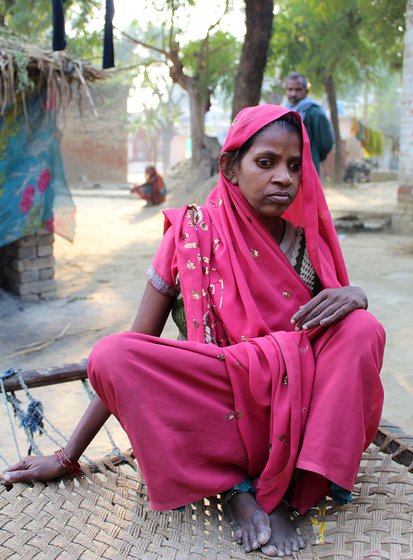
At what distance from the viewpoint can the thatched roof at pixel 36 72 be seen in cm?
532

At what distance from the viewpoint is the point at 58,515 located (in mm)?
1825

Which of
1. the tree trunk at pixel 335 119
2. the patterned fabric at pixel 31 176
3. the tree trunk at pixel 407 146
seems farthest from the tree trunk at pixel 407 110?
the tree trunk at pixel 335 119

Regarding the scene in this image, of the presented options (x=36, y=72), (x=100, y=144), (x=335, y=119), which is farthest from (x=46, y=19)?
(x=100, y=144)

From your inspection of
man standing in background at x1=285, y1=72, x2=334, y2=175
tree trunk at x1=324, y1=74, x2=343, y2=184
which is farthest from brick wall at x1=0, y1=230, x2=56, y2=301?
tree trunk at x1=324, y1=74, x2=343, y2=184

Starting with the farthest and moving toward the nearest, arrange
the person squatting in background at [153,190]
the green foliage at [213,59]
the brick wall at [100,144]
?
the brick wall at [100,144] < the person squatting in background at [153,190] < the green foliage at [213,59]

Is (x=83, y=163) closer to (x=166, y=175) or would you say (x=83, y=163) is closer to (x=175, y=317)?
(x=166, y=175)

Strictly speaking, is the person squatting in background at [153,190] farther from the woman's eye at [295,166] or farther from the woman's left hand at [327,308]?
the woman's left hand at [327,308]

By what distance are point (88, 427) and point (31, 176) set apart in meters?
4.57

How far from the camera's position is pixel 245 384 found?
175 cm

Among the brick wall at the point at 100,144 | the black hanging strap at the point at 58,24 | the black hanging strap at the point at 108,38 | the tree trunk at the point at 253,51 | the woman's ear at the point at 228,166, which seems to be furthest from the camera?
the brick wall at the point at 100,144

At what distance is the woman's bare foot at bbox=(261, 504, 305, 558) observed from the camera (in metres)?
1.62

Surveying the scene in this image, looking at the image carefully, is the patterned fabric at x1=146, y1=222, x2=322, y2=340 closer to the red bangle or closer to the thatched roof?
the red bangle

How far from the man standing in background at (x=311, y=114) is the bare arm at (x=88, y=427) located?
419cm

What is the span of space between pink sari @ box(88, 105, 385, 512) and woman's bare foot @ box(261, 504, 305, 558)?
0.04 meters
